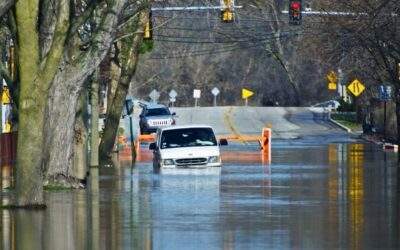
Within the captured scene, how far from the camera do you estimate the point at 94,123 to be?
36.8m

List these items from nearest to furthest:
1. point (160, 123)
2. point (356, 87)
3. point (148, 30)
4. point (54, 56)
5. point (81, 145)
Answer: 1. point (54, 56)
2. point (81, 145)
3. point (148, 30)
4. point (356, 87)
5. point (160, 123)

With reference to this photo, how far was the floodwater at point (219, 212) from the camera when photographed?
1752 cm

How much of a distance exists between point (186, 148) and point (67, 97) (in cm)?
955

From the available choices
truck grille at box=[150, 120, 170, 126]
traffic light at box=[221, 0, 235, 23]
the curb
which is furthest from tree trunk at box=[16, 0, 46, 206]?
the curb

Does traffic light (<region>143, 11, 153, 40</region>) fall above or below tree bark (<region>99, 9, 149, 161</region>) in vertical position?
above

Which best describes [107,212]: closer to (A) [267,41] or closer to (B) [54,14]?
(B) [54,14]

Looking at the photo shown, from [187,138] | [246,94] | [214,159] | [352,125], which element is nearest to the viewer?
[214,159]

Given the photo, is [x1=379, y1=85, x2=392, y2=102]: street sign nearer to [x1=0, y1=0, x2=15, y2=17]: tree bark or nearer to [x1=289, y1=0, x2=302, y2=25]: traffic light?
[x1=289, y1=0, x2=302, y2=25]: traffic light

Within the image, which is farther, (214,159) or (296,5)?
(296,5)

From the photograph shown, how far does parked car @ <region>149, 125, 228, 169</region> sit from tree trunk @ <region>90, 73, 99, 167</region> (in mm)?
1817

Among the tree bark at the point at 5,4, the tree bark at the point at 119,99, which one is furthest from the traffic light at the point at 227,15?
the tree bark at the point at 5,4

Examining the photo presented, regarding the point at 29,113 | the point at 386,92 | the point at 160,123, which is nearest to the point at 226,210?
the point at 29,113

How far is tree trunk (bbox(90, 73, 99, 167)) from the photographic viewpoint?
3581cm

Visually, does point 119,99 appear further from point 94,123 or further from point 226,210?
point 226,210
